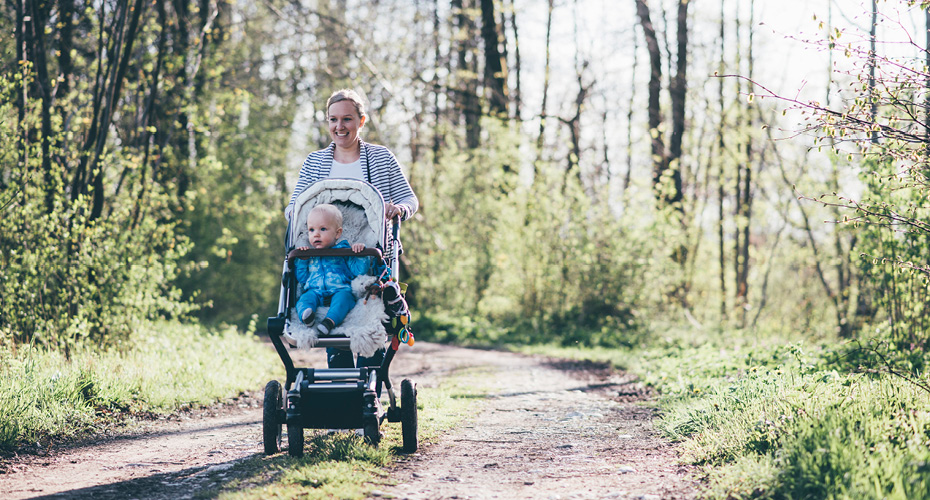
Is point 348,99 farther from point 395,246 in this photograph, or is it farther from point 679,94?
point 679,94

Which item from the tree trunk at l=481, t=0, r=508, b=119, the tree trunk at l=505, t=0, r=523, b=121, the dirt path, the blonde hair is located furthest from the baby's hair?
the tree trunk at l=505, t=0, r=523, b=121

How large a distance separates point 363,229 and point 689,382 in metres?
4.15

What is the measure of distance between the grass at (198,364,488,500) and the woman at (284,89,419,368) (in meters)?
1.60

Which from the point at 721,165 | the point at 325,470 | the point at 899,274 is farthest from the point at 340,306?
the point at 721,165

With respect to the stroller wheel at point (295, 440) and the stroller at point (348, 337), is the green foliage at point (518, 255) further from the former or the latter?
the stroller wheel at point (295, 440)

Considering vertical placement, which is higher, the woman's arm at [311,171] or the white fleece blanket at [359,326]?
the woman's arm at [311,171]

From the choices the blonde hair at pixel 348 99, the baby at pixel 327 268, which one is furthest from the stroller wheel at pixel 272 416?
the blonde hair at pixel 348 99

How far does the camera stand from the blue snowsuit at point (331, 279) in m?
4.39

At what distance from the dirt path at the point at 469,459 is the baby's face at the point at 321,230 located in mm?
1462

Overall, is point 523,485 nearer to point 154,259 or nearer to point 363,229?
point 363,229

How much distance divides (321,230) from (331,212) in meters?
0.13

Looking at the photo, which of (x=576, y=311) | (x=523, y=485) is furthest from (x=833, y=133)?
(x=576, y=311)

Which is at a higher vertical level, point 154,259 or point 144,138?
point 144,138

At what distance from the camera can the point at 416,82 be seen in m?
A: 17.8
